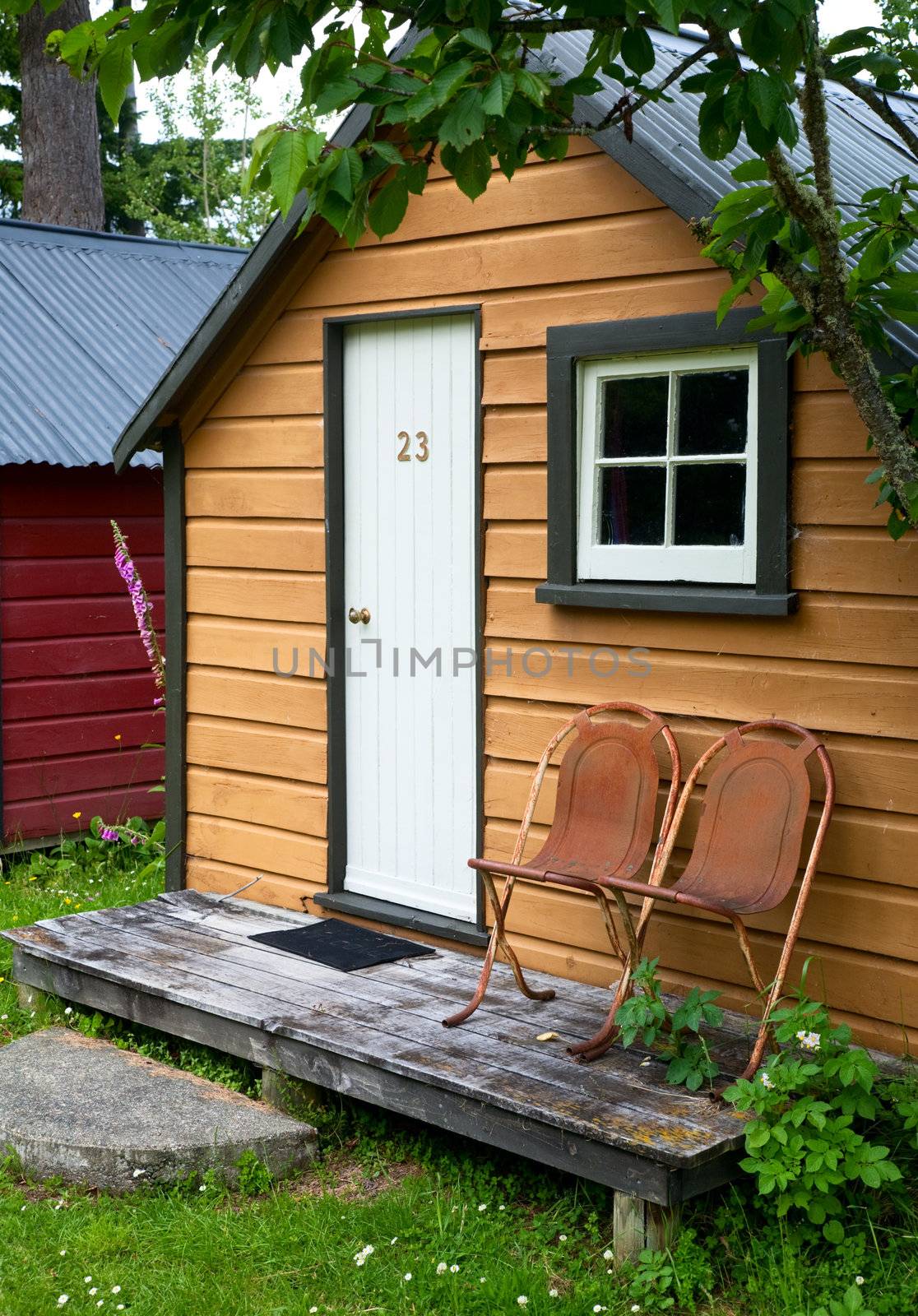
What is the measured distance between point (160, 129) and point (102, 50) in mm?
22545

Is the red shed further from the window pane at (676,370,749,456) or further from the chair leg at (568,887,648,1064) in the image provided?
the chair leg at (568,887,648,1064)

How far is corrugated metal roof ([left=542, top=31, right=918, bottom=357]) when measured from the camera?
4.64 metres

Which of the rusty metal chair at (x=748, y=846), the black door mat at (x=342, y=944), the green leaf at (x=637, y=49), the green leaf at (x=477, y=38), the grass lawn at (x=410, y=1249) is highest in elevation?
the green leaf at (x=637, y=49)

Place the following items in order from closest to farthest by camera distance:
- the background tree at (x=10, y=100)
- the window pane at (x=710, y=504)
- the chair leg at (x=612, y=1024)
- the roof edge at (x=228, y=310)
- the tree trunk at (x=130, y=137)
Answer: the chair leg at (x=612, y=1024), the window pane at (x=710, y=504), the roof edge at (x=228, y=310), the background tree at (x=10, y=100), the tree trunk at (x=130, y=137)

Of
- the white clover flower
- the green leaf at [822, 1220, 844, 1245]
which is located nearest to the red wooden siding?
the white clover flower

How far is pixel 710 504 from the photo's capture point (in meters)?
4.88

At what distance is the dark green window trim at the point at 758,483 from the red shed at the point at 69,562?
156 inches

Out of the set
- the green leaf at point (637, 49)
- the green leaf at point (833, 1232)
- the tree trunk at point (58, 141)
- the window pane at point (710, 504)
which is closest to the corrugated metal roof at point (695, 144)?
the green leaf at point (637, 49)

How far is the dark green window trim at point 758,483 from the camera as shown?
4598mm

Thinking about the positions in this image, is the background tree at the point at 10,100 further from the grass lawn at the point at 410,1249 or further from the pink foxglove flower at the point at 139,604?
the grass lawn at the point at 410,1249

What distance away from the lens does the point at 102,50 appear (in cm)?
325

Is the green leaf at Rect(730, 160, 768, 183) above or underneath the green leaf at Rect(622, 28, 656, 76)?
underneath

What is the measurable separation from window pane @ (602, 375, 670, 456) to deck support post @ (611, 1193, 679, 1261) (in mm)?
2447

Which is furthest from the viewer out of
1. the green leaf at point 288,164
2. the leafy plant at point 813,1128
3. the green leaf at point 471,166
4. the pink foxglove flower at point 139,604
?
the pink foxglove flower at point 139,604
